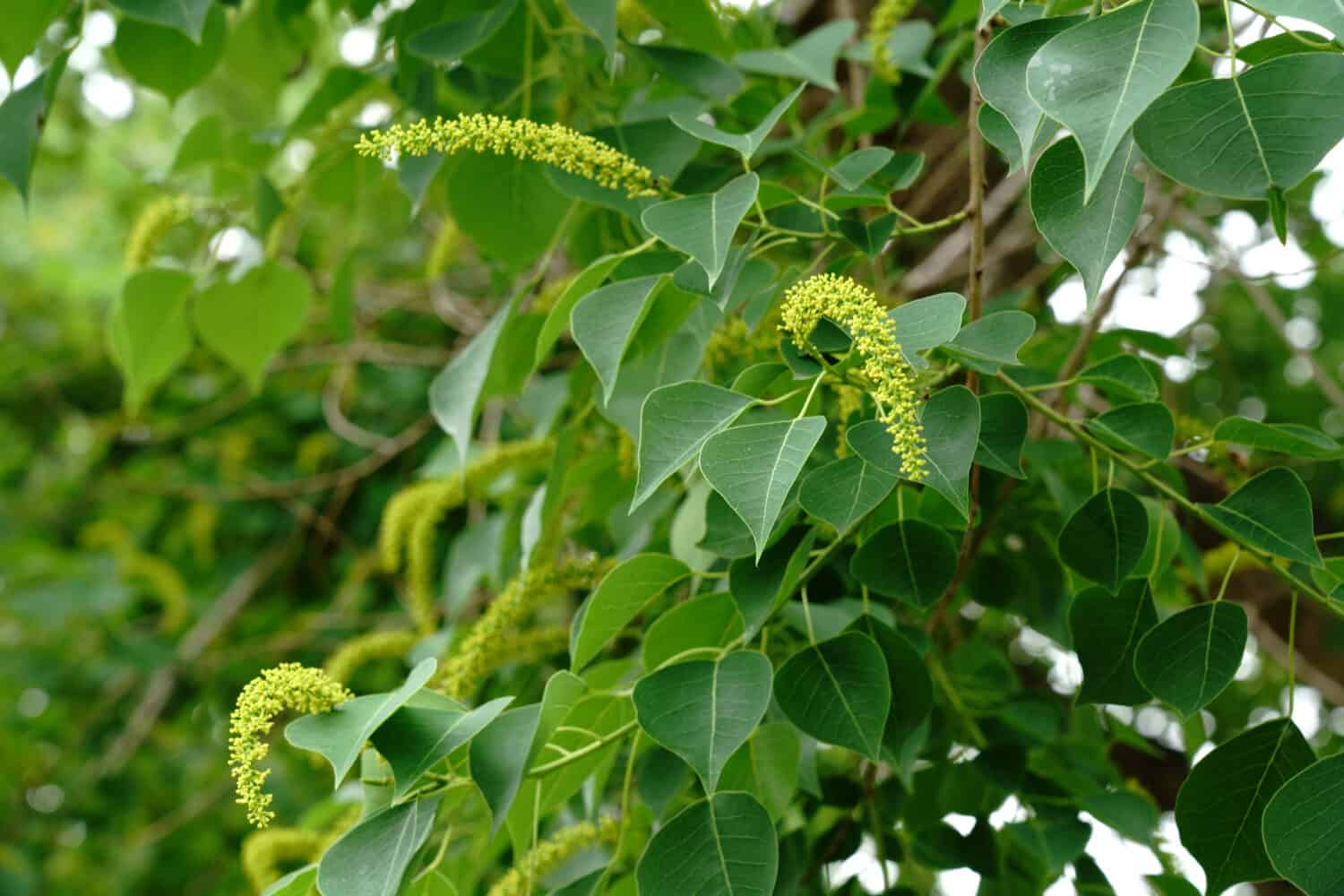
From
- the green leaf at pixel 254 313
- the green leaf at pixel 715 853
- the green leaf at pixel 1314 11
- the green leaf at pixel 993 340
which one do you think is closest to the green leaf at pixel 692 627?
the green leaf at pixel 715 853

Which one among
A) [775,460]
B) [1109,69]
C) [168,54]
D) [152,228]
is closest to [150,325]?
[152,228]

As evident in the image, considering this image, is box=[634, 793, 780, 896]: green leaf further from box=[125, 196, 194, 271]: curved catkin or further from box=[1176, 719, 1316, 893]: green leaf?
box=[125, 196, 194, 271]: curved catkin

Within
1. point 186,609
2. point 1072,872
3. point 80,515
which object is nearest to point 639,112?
point 1072,872

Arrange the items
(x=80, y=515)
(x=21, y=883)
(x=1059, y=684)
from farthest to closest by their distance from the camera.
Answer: (x=80, y=515) → (x=21, y=883) → (x=1059, y=684)

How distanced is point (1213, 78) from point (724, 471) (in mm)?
298

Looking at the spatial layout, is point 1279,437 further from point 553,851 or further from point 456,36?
point 456,36

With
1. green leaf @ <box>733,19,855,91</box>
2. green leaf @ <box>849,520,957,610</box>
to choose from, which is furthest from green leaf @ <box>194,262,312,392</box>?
green leaf @ <box>849,520,957,610</box>

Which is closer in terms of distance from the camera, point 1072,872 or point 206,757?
point 1072,872

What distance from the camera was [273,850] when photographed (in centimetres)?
111

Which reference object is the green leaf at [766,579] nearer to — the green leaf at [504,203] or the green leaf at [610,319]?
the green leaf at [610,319]

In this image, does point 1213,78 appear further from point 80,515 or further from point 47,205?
point 47,205

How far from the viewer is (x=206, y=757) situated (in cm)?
268

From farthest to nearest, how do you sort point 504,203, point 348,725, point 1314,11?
point 504,203 < point 348,725 < point 1314,11

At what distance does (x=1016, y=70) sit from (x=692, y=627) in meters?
0.39
